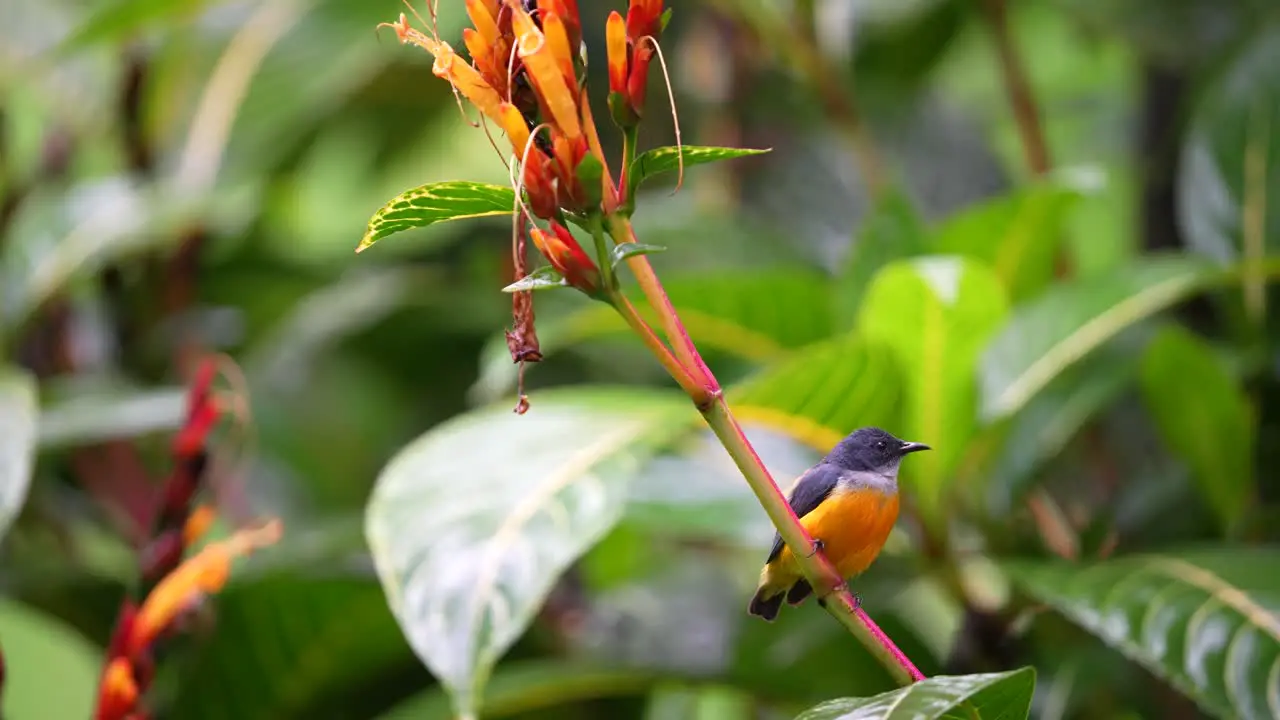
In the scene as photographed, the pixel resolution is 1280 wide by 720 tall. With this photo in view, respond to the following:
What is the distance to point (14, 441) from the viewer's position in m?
0.89

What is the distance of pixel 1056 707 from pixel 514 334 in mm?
703

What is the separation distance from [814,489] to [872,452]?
1.1 inches

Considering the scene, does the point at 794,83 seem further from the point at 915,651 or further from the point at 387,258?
the point at 915,651

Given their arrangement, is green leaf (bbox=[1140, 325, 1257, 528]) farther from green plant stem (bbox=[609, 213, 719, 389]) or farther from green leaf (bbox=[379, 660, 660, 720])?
green plant stem (bbox=[609, 213, 719, 389])

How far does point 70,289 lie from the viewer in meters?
1.31

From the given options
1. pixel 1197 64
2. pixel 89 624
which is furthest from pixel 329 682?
pixel 1197 64

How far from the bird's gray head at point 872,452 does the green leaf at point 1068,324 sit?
462 mm

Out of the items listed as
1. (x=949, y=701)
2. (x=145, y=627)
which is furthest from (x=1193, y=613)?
(x=145, y=627)

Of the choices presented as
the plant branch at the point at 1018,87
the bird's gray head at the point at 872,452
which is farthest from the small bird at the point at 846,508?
the plant branch at the point at 1018,87

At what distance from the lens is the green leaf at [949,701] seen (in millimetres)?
404

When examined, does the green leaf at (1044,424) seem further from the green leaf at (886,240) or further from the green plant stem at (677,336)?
the green plant stem at (677,336)

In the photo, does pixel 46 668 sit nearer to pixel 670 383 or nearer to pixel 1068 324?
pixel 670 383

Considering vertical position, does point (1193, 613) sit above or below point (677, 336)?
below

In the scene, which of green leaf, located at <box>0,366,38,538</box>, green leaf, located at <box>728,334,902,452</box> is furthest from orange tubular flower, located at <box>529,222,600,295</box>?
green leaf, located at <box>0,366,38,538</box>
